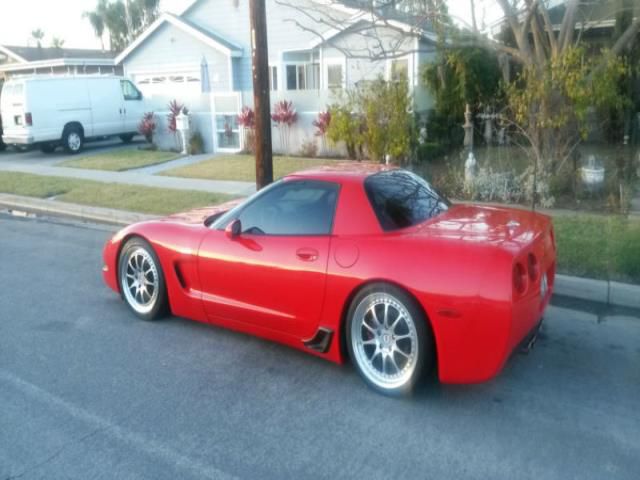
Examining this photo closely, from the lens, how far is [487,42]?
1118cm

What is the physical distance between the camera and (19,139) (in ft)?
61.0

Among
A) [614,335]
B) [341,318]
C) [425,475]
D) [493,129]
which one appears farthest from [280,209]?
[493,129]

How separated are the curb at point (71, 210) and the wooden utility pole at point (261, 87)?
88.8 inches

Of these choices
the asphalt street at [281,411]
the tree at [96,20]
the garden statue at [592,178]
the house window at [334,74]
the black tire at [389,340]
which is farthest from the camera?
the tree at [96,20]

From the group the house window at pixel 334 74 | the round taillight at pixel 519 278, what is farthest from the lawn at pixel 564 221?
the house window at pixel 334 74

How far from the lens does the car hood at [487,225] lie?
4026 millimetres

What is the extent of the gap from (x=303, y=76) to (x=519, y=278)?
62.6 feet

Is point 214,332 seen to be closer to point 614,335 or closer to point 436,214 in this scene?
point 436,214

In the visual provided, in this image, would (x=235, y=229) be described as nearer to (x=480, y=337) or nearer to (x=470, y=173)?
(x=480, y=337)

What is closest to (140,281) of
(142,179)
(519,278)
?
(519,278)

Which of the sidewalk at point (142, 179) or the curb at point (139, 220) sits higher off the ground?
the sidewalk at point (142, 179)

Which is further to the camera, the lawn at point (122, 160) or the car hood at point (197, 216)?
the lawn at point (122, 160)

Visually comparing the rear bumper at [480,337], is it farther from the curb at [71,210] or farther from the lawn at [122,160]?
the lawn at [122,160]

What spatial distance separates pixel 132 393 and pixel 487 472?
2334 mm
